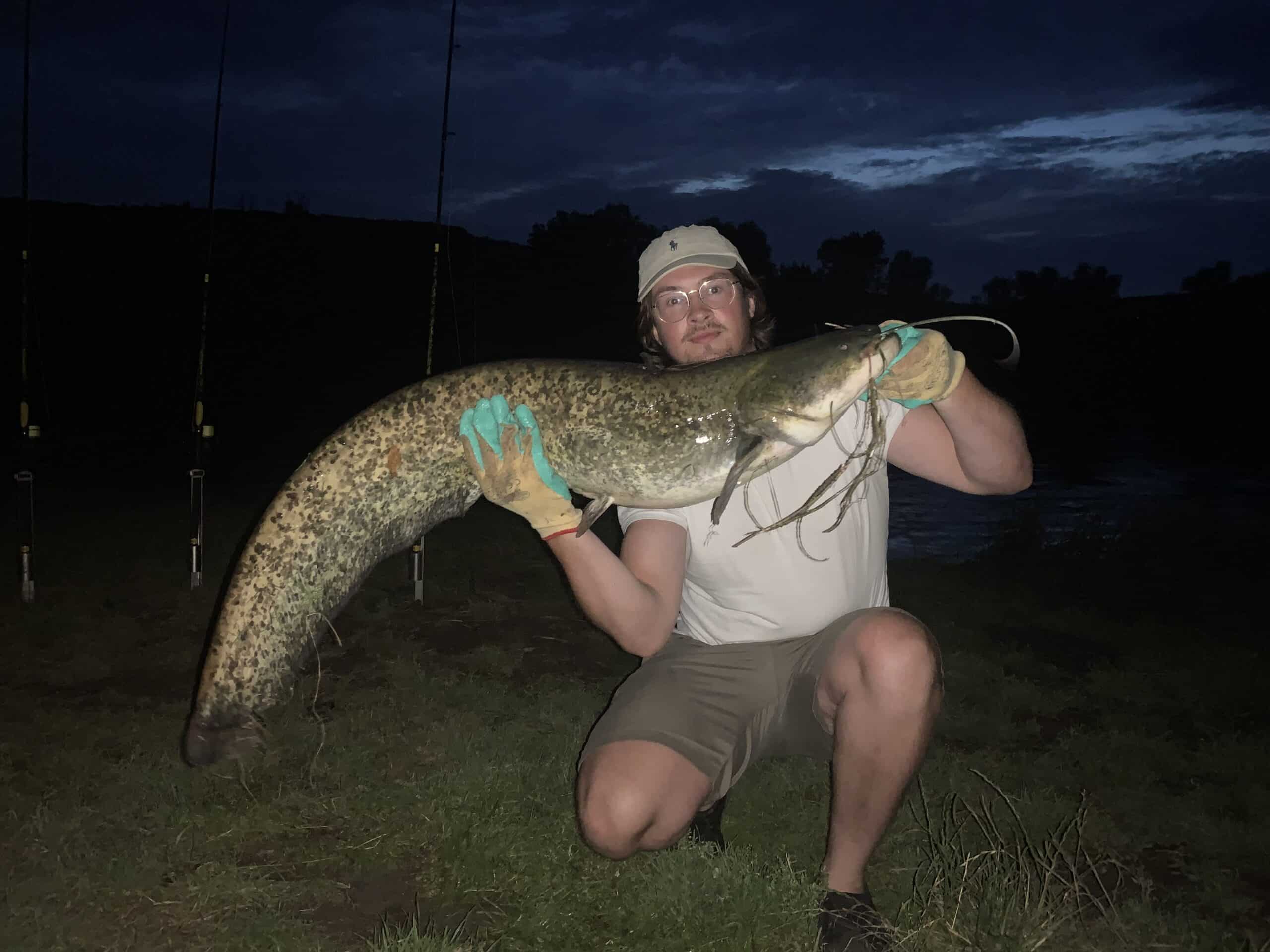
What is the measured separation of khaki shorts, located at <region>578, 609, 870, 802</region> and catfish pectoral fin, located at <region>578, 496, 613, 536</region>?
0.57m

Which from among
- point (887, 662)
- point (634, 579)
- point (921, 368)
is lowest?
point (887, 662)

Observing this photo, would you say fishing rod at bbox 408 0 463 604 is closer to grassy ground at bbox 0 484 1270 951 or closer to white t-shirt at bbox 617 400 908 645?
grassy ground at bbox 0 484 1270 951

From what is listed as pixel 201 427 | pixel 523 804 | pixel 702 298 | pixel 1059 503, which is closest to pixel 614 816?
pixel 523 804

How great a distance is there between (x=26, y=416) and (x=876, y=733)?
549 centimetres

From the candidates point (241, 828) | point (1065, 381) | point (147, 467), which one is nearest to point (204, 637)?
point (241, 828)

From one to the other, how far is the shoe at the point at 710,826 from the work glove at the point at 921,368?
1.41 m

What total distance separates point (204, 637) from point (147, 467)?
7730mm

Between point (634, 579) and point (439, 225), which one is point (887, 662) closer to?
point (634, 579)

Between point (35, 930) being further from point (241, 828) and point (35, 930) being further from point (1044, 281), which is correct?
point (1044, 281)

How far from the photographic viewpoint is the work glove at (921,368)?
2523 millimetres

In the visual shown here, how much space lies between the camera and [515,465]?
8.84 feet

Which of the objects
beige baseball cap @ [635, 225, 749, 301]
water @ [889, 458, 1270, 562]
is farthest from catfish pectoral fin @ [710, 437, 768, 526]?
water @ [889, 458, 1270, 562]

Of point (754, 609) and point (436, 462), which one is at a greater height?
point (436, 462)

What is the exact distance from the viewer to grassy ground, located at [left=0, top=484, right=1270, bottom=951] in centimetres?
242
